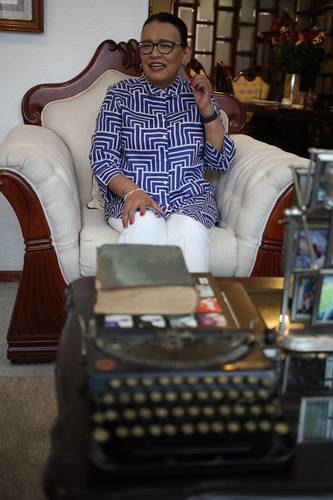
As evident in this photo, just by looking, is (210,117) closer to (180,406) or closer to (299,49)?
(180,406)

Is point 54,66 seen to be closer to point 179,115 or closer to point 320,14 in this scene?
point 179,115

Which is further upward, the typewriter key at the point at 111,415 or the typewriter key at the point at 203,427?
the typewriter key at the point at 111,415

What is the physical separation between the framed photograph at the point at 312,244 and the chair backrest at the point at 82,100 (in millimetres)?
1369

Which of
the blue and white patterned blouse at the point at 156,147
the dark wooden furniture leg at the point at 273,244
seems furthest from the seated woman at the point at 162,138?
the dark wooden furniture leg at the point at 273,244

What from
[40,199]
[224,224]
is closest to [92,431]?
[40,199]

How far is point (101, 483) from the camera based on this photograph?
750 millimetres

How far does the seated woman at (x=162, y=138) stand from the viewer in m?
1.98

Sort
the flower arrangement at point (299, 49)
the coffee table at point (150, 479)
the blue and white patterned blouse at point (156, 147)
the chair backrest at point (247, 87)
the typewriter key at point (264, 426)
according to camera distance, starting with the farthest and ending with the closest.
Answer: the chair backrest at point (247, 87), the flower arrangement at point (299, 49), the blue and white patterned blouse at point (156, 147), the typewriter key at point (264, 426), the coffee table at point (150, 479)

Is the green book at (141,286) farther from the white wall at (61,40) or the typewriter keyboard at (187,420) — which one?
the white wall at (61,40)

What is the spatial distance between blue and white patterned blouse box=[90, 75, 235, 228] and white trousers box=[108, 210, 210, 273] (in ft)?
0.36

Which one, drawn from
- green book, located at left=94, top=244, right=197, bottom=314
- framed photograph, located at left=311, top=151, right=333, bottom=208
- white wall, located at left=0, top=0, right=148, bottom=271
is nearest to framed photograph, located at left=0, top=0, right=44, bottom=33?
white wall, located at left=0, top=0, right=148, bottom=271

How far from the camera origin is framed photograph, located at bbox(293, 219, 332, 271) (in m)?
1.10

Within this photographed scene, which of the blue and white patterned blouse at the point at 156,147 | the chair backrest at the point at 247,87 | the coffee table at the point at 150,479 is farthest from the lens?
the chair backrest at the point at 247,87

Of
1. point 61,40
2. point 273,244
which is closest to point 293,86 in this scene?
point 61,40
